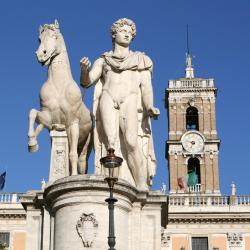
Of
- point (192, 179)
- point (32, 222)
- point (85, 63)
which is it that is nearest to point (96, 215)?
point (32, 222)

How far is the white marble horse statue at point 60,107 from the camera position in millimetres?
16109

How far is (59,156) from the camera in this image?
1614 cm

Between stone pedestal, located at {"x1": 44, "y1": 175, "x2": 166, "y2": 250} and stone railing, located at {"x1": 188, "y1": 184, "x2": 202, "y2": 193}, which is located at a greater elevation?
stone railing, located at {"x1": 188, "y1": 184, "x2": 202, "y2": 193}

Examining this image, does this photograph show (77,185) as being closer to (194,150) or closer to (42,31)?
(42,31)

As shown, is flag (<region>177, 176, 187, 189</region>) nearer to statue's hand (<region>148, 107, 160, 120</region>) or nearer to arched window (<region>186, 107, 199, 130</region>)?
arched window (<region>186, 107, 199, 130</region>)

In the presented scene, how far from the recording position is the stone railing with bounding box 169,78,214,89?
7738 centimetres

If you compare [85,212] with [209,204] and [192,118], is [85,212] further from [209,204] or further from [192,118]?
[192,118]

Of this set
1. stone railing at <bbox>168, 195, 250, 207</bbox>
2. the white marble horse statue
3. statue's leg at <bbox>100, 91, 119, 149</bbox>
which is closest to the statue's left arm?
statue's leg at <bbox>100, 91, 119, 149</bbox>

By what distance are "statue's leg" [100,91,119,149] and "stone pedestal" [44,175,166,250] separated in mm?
1165

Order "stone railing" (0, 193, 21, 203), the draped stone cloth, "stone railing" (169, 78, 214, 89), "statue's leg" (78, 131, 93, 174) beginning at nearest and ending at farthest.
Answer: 1. the draped stone cloth
2. "statue's leg" (78, 131, 93, 174)
3. "stone railing" (0, 193, 21, 203)
4. "stone railing" (169, 78, 214, 89)

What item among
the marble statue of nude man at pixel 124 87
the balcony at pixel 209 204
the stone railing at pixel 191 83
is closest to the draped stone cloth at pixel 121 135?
the marble statue of nude man at pixel 124 87

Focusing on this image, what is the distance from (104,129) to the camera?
16.1 m

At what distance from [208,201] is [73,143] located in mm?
45532

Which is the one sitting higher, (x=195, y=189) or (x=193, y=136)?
(x=193, y=136)
